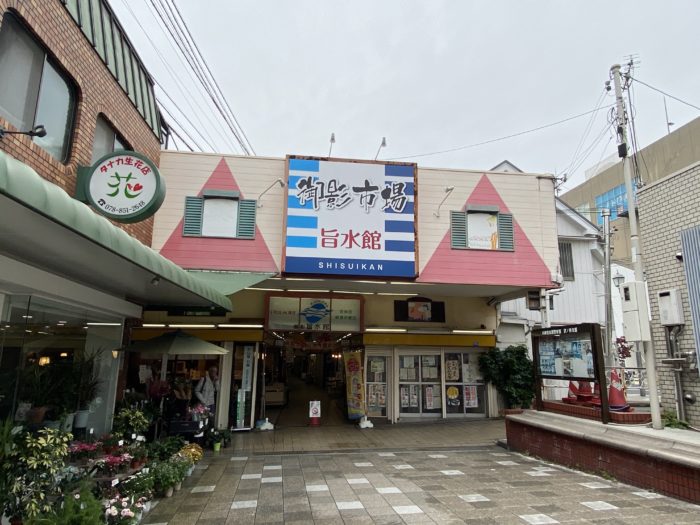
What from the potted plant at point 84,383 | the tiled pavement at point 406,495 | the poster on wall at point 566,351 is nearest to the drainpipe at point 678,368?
the poster on wall at point 566,351

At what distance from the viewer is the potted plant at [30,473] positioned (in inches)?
163

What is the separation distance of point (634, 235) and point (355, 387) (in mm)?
8866

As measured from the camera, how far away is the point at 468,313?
14.8 metres

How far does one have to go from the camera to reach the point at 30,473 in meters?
4.32

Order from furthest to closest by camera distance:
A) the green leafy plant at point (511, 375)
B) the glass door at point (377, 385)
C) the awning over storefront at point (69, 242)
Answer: the green leafy plant at point (511, 375) → the glass door at point (377, 385) → the awning over storefront at point (69, 242)

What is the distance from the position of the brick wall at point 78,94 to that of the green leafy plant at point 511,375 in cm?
1133

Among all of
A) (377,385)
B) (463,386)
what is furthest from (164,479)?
(463,386)

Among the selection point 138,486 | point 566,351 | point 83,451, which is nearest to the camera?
point 83,451

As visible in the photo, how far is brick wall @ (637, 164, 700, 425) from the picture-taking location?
8.57 metres

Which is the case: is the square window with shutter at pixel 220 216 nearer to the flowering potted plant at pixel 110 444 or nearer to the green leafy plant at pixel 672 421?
the flowering potted plant at pixel 110 444

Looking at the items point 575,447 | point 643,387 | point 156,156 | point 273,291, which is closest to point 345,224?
point 273,291

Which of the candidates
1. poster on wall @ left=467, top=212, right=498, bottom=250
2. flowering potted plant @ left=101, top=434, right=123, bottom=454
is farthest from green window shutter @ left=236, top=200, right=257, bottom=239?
flowering potted plant @ left=101, top=434, right=123, bottom=454

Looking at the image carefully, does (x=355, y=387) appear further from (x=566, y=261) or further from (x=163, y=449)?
(x=566, y=261)

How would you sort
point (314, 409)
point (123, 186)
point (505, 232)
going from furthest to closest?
point (314, 409) → point (505, 232) → point (123, 186)
